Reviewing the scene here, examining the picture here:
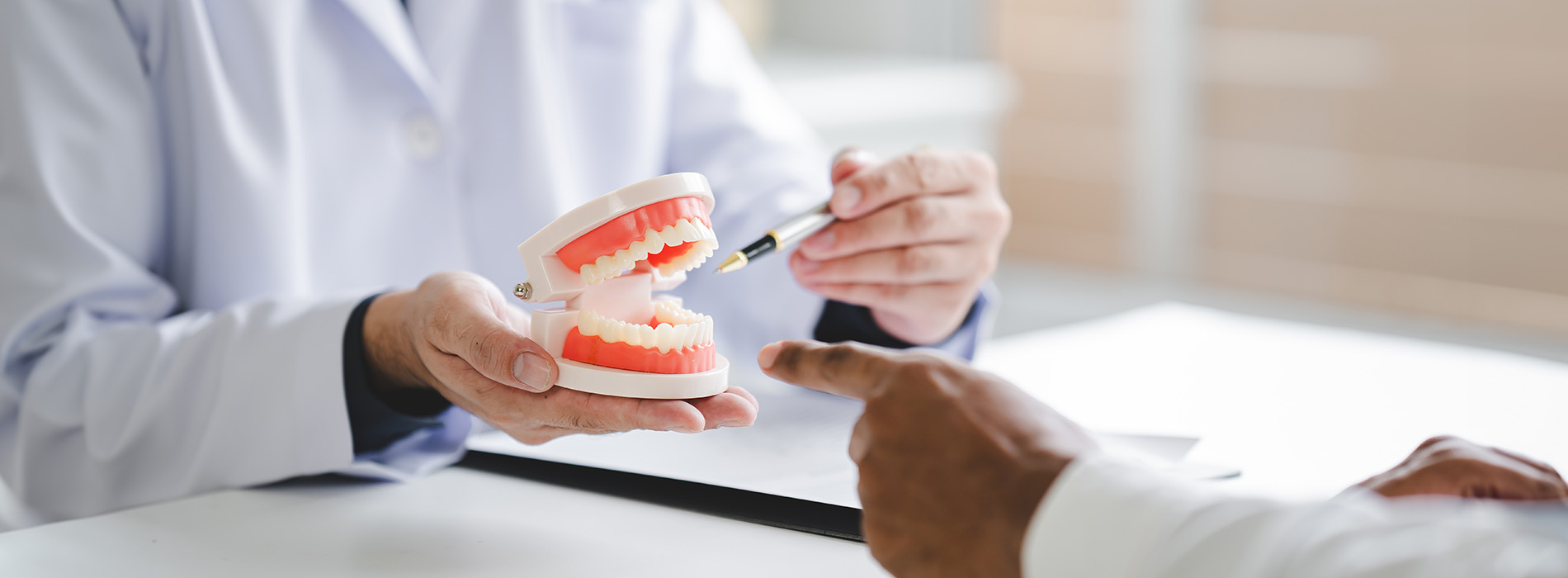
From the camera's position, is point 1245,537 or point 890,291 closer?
point 1245,537

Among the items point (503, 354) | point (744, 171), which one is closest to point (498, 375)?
point (503, 354)

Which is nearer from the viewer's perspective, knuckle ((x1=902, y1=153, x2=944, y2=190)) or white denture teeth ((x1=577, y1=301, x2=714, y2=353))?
white denture teeth ((x1=577, y1=301, x2=714, y2=353))

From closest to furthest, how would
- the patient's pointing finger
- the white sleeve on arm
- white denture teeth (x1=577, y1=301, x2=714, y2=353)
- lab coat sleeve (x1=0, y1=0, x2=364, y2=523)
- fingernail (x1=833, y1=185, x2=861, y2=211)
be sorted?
1. the white sleeve on arm
2. the patient's pointing finger
3. white denture teeth (x1=577, y1=301, x2=714, y2=353)
4. lab coat sleeve (x1=0, y1=0, x2=364, y2=523)
5. fingernail (x1=833, y1=185, x2=861, y2=211)

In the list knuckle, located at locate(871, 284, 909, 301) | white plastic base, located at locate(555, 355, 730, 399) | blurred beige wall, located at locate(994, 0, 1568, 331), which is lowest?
blurred beige wall, located at locate(994, 0, 1568, 331)

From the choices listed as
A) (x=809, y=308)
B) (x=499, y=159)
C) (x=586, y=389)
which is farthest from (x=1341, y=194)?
(x=586, y=389)

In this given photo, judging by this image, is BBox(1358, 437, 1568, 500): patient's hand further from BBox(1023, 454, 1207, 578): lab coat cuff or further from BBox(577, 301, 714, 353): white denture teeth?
BBox(577, 301, 714, 353): white denture teeth

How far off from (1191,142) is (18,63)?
2670mm

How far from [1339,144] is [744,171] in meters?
2.08

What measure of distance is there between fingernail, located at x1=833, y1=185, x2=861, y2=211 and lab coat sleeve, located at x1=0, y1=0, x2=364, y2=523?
0.33 metres

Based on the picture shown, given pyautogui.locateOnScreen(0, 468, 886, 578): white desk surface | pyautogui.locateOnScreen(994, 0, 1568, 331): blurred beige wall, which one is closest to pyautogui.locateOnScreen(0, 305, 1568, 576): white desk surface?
pyautogui.locateOnScreen(0, 468, 886, 578): white desk surface

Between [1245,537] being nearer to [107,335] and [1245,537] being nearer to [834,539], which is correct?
[834,539]

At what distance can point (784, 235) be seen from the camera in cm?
81

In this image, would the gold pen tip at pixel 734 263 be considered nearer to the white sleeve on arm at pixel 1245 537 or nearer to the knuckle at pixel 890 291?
the knuckle at pixel 890 291

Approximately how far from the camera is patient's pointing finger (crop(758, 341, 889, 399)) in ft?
1.70
